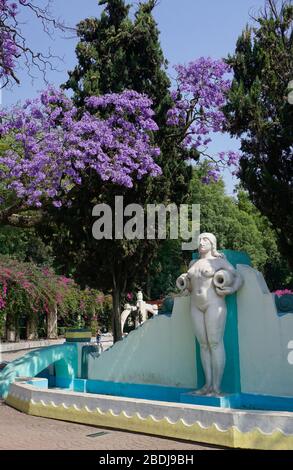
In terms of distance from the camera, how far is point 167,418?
21.7 ft

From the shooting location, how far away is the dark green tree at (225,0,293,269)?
9203mm

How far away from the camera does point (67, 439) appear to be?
6660mm

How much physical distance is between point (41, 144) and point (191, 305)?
19.6 feet

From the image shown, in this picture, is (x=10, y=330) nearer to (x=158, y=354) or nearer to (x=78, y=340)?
(x=78, y=340)

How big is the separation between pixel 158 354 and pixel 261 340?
6.19 feet

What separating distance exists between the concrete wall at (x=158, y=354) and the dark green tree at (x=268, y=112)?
7.81 feet

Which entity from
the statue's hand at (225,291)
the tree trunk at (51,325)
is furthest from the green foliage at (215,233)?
the statue's hand at (225,291)

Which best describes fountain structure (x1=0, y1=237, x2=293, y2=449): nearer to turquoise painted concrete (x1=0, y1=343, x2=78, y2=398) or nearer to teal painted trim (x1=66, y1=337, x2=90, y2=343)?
turquoise painted concrete (x1=0, y1=343, x2=78, y2=398)

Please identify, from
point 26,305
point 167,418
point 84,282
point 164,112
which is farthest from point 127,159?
point 26,305

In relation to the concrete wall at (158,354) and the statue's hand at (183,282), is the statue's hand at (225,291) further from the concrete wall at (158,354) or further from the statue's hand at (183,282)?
the concrete wall at (158,354)

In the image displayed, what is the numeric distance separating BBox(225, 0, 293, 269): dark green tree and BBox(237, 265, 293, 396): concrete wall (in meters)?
1.93

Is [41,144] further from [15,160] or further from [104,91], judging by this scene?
[104,91]

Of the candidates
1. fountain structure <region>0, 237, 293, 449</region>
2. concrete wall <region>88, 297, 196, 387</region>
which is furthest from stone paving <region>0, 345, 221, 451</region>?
concrete wall <region>88, 297, 196, 387</region>

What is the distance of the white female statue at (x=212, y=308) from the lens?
7648mm
